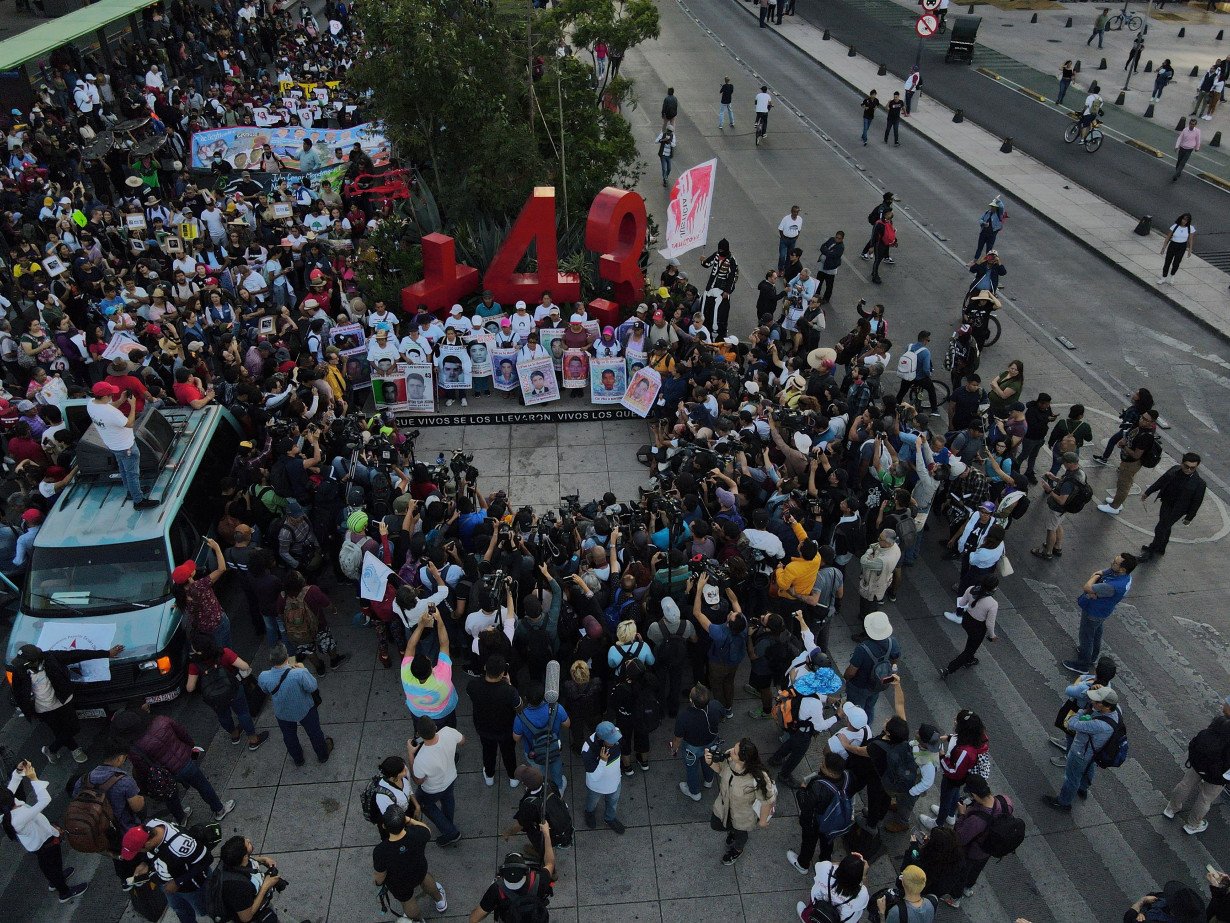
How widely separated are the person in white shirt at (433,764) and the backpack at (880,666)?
3965mm

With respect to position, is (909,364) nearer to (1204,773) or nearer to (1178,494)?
(1178,494)

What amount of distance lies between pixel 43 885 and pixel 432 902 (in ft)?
12.0

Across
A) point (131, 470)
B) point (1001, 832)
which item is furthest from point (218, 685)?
point (1001, 832)

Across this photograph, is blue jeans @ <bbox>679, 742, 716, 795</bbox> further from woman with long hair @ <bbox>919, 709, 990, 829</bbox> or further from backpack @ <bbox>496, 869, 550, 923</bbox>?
backpack @ <bbox>496, 869, 550, 923</bbox>

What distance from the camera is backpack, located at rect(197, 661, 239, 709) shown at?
9.18 m

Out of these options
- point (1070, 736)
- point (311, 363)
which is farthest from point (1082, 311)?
point (311, 363)

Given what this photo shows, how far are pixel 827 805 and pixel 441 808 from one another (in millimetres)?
3540

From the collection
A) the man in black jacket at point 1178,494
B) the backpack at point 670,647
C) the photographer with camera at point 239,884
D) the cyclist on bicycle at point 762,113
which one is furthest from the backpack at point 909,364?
the cyclist on bicycle at point 762,113

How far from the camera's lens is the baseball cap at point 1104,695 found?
8.42 metres

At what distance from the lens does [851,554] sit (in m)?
11.5

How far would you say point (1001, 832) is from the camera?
7.55 metres

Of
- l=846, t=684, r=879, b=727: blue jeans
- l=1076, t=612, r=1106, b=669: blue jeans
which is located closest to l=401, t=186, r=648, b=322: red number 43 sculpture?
l=846, t=684, r=879, b=727: blue jeans

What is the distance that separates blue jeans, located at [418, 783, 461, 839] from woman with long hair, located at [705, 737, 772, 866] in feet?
7.94

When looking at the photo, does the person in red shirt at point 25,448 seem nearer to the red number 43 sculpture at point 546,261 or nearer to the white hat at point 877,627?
the red number 43 sculpture at point 546,261
